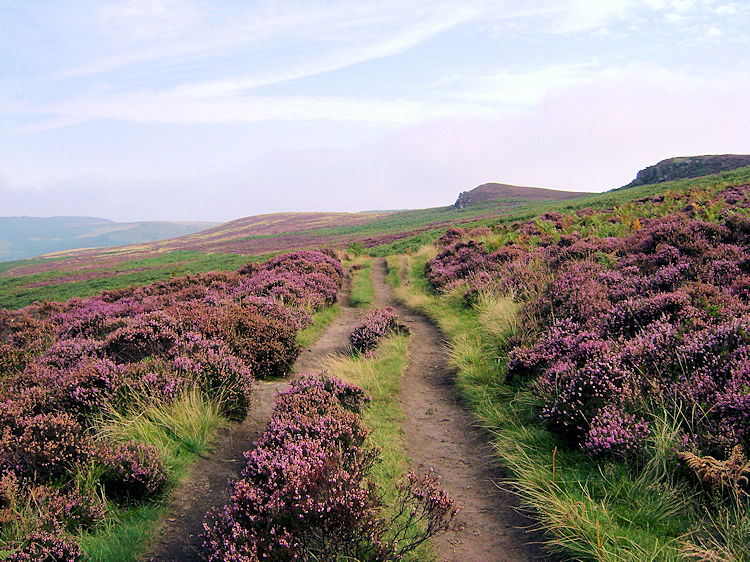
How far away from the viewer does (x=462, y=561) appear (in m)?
3.44

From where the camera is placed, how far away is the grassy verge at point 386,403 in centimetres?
463

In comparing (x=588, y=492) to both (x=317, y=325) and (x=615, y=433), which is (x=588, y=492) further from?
(x=317, y=325)

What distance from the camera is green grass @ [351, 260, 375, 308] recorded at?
16.2 metres

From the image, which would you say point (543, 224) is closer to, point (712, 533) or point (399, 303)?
point (399, 303)

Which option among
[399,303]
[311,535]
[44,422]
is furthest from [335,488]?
[399,303]

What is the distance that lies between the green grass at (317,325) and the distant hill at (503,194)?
11938 centimetres

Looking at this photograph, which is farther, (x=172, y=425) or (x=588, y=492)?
(x=172, y=425)

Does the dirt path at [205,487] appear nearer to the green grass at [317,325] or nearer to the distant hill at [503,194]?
the green grass at [317,325]

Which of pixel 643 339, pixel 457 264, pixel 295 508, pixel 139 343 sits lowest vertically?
pixel 295 508

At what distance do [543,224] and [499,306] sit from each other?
1196cm

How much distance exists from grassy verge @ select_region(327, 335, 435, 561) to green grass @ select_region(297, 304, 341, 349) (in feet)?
6.30

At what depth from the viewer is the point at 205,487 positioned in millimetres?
4480

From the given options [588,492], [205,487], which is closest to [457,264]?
[588,492]

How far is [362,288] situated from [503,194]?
127651 millimetres
